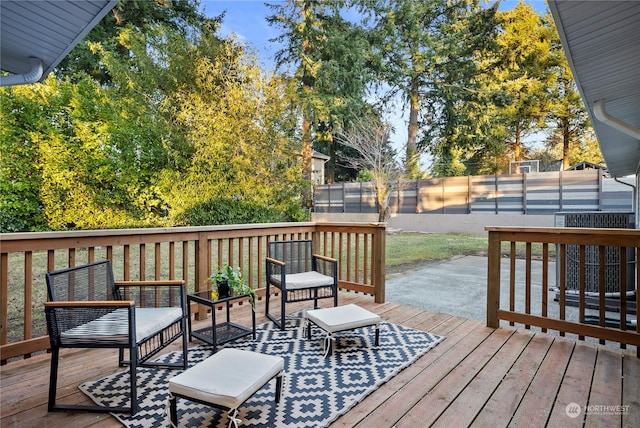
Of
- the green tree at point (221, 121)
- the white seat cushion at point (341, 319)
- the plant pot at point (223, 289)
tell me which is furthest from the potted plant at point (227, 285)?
the green tree at point (221, 121)

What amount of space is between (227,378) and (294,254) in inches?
84.0

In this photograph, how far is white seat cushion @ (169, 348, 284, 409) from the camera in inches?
67.3

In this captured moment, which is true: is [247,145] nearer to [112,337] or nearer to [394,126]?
[112,337]

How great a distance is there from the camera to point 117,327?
2.08 metres

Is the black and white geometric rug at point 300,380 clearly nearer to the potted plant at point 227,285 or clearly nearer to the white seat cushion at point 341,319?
the white seat cushion at point 341,319

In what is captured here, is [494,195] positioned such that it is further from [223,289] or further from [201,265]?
[223,289]

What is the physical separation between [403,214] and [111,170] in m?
9.89

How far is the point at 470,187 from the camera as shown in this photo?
1227 cm

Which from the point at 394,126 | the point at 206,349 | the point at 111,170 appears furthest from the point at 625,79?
the point at 394,126

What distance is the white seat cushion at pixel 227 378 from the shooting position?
1709mm

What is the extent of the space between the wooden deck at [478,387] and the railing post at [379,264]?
115cm

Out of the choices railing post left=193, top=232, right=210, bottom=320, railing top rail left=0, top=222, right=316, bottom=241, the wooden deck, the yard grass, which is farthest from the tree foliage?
the wooden deck

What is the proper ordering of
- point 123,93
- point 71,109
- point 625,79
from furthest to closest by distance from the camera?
1. point 123,93
2. point 71,109
3. point 625,79

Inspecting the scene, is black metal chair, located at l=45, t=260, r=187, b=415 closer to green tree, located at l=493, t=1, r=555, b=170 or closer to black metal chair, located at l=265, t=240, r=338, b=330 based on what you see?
black metal chair, located at l=265, t=240, r=338, b=330
